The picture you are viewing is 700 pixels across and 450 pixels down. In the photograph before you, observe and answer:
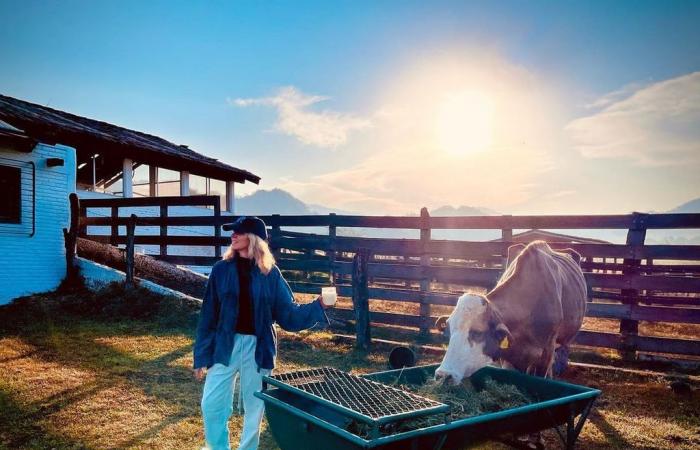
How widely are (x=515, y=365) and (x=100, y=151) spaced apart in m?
18.0

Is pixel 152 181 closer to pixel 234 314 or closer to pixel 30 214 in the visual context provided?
pixel 30 214

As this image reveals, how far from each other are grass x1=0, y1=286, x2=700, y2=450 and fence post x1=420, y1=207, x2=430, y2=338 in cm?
115

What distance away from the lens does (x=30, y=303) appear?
37.6 ft

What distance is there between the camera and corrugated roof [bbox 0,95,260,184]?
14875 mm

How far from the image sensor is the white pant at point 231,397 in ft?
12.4

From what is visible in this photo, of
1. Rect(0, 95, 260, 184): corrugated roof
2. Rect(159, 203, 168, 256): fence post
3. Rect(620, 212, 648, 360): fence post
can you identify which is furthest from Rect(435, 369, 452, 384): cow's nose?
Rect(0, 95, 260, 184): corrugated roof

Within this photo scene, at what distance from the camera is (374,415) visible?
104 inches

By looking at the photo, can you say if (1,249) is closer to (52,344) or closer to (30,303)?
(30,303)

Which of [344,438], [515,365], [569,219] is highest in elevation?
[569,219]

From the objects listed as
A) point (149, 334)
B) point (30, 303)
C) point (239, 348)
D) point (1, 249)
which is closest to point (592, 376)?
point (239, 348)

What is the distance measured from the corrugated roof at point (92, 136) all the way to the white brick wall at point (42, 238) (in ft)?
2.16

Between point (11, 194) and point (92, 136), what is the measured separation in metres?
5.20

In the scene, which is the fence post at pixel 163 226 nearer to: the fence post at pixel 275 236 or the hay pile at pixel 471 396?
the fence post at pixel 275 236

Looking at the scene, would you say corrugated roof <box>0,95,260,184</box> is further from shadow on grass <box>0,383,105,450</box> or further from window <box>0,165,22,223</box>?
shadow on grass <box>0,383,105,450</box>
